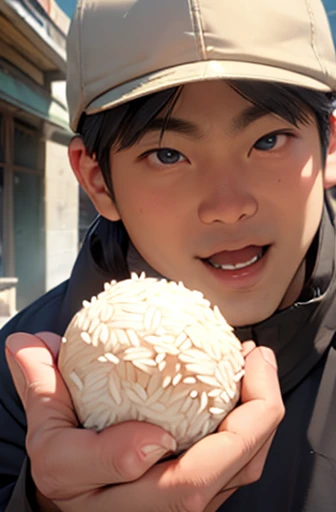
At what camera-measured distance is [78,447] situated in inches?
35.0

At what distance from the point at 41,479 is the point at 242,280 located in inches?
27.1

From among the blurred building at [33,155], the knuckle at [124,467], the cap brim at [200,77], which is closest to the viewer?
the knuckle at [124,467]

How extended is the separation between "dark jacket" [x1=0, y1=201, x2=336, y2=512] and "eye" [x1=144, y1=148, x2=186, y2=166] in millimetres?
479

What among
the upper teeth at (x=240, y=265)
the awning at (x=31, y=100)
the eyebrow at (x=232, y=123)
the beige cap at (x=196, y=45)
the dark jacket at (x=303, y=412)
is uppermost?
the awning at (x=31, y=100)

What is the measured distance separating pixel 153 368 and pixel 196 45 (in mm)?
783

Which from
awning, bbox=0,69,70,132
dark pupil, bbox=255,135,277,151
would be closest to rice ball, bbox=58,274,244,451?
dark pupil, bbox=255,135,277,151

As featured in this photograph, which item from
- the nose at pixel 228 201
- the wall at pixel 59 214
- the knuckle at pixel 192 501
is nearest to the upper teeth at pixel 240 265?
the nose at pixel 228 201

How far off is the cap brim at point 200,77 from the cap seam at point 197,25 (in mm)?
31

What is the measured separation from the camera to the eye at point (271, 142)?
132 cm

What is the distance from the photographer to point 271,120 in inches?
51.3

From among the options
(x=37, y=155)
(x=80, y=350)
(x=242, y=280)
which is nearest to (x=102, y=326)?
(x=80, y=350)

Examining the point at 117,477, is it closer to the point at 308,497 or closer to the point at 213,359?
the point at 213,359

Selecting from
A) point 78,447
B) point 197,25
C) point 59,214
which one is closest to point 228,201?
point 197,25

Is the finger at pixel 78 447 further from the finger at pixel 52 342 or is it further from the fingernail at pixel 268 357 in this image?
the fingernail at pixel 268 357
